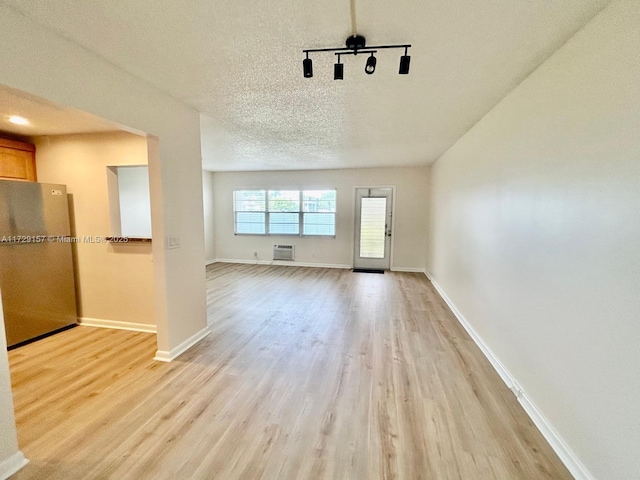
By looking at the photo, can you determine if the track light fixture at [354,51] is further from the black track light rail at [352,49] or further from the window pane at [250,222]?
the window pane at [250,222]

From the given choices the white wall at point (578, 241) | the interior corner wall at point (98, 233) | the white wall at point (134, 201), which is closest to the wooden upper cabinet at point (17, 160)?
the interior corner wall at point (98, 233)

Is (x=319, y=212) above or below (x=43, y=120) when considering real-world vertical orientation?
below

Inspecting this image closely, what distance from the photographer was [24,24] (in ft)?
4.79

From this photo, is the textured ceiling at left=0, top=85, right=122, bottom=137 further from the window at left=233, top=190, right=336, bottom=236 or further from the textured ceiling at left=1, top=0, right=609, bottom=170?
the window at left=233, top=190, right=336, bottom=236

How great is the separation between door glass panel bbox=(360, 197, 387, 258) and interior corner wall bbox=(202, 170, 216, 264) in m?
4.10

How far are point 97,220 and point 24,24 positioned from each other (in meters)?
2.28

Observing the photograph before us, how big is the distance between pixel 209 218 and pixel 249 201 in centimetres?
119

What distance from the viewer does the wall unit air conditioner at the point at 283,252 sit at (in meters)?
7.19

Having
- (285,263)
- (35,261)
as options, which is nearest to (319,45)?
(35,261)

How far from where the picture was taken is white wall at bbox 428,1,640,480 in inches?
47.7

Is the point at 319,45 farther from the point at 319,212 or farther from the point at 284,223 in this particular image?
the point at 284,223

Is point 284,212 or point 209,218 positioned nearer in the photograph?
point 284,212

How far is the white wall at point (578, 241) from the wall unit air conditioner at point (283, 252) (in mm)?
5243

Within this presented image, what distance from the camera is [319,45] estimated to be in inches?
67.7
